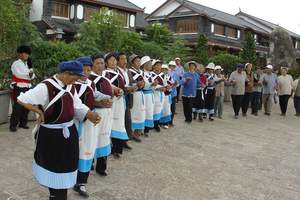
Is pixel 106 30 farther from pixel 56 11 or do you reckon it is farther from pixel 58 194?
pixel 58 194

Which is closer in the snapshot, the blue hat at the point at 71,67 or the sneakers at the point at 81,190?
the blue hat at the point at 71,67

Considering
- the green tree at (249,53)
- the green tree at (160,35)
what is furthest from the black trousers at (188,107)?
the green tree at (160,35)

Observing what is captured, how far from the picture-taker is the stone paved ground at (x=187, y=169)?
4.99 metres

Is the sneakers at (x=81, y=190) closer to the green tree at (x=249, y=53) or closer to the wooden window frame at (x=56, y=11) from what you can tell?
the green tree at (x=249, y=53)

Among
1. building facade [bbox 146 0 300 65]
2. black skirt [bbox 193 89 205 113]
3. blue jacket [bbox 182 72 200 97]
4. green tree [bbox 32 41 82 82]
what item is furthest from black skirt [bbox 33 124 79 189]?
building facade [bbox 146 0 300 65]

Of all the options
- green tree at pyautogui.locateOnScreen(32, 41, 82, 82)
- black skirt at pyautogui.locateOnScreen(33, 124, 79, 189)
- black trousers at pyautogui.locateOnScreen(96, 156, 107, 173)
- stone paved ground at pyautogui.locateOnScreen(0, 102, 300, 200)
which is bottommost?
stone paved ground at pyautogui.locateOnScreen(0, 102, 300, 200)

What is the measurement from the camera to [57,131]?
12.0 ft

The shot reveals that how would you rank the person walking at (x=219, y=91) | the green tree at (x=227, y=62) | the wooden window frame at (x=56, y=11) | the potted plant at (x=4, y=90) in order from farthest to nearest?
1. the wooden window frame at (x=56, y=11)
2. the green tree at (x=227, y=62)
3. the person walking at (x=219, y=91)
4. the potted plant at (x=4, y=90)

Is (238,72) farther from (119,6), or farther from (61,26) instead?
(119,6)

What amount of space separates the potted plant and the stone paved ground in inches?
12.8

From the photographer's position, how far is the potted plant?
26.7 feet

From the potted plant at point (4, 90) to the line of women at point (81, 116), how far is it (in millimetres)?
2963

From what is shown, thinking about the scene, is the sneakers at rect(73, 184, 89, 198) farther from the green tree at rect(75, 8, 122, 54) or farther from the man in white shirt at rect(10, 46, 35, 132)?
the green tree at rect(75, 8, 122, 54)

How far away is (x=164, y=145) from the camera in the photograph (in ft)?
25.2
